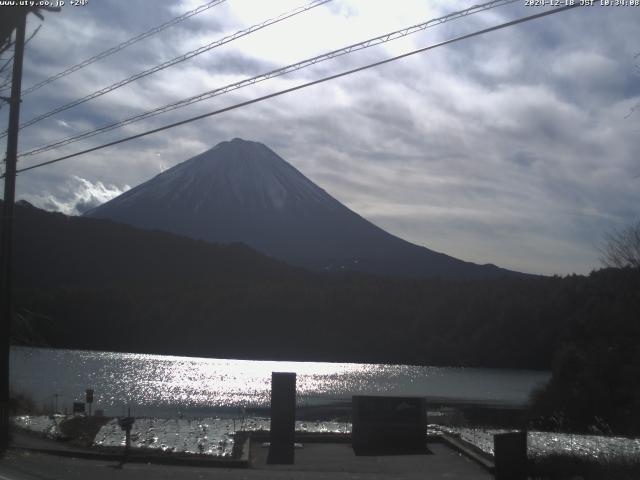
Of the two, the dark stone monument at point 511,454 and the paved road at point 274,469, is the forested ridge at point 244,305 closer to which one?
the paved road at point 274,469

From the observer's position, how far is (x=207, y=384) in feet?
209

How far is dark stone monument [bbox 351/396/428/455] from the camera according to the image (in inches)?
723

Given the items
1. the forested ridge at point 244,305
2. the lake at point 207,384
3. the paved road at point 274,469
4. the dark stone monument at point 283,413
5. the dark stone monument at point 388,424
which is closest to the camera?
the paved road at point 274,469

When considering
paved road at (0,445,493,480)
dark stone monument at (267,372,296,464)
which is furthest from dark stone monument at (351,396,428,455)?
dark stone monument at (267,372,296,464)

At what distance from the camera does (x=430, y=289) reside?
120 meters

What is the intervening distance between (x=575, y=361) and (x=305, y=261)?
6053 inches

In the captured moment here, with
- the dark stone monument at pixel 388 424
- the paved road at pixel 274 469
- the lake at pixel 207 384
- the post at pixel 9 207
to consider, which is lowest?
the lake at pixel 207 384

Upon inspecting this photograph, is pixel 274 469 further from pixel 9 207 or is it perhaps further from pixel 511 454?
pixel 9 207

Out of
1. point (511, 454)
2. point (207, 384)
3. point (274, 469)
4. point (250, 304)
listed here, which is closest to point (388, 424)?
point (274, 469)

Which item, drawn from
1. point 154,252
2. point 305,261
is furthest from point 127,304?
point 305,261

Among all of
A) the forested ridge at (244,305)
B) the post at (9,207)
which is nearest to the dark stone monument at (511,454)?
the post at (9,207)

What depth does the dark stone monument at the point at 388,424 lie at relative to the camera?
18.4m

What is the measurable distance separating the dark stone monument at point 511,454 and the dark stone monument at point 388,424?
563 cm

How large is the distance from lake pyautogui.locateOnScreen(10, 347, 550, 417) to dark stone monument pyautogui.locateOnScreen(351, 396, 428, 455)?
62.6ft
